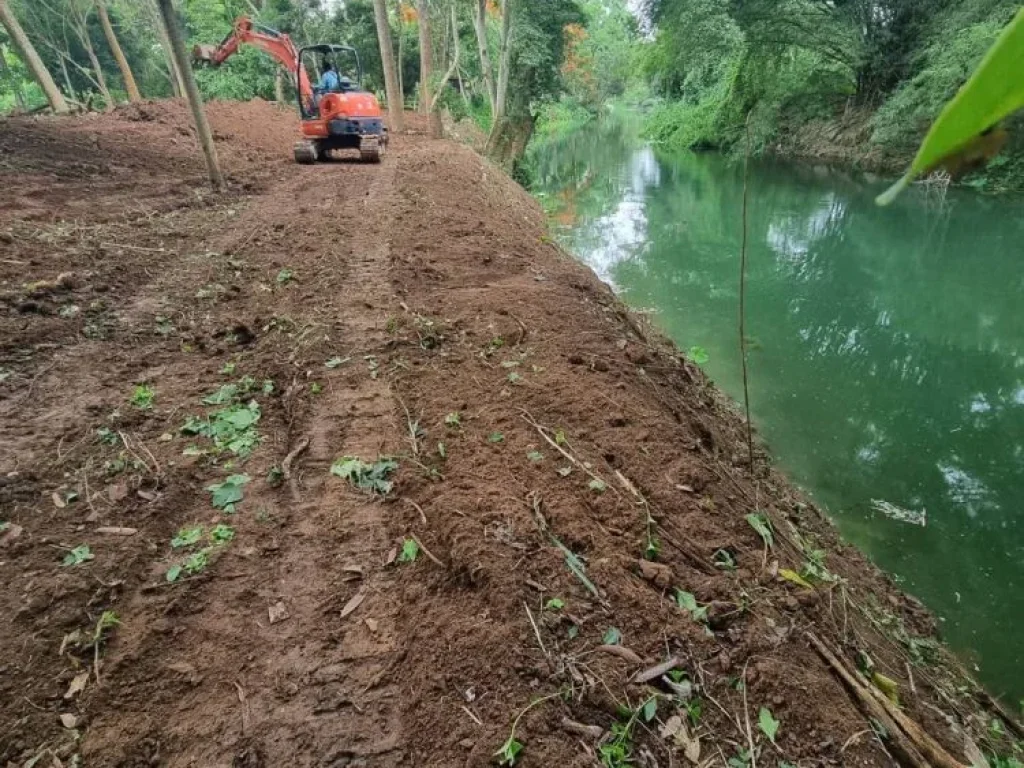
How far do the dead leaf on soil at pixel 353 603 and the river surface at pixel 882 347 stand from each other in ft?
12.8

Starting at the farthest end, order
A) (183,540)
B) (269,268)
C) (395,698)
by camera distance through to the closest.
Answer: (269,268), (183,540), (395,698)

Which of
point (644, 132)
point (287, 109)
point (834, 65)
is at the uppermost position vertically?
point (834, 65)

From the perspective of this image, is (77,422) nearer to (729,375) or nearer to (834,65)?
(729,375)

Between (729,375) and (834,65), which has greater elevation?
(834,65)

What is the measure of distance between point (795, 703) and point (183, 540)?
2.58 meters

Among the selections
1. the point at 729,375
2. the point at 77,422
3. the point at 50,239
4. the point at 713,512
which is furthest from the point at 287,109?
the point at 713,512

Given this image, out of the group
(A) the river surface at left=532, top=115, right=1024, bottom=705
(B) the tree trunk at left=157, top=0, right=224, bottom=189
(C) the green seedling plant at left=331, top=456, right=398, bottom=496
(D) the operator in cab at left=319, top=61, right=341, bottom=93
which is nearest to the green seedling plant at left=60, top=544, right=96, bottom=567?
(C) the green seedling plant at left=331, top=456, right=398, bottom=496

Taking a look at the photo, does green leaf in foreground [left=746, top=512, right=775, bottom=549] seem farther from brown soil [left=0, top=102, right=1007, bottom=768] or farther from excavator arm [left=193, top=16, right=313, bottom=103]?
excavator arm [left=193, top=16, right=313, bottom=103]

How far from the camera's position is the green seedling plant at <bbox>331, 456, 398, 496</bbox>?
119 inches

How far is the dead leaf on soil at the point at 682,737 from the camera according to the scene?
2004 mm

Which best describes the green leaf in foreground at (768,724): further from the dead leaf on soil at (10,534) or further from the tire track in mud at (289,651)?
the dead leaf on soil at (10,534)

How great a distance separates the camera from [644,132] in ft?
117

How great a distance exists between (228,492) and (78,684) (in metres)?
1.03

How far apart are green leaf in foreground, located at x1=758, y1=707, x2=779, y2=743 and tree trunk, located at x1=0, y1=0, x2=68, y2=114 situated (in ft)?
51.5
